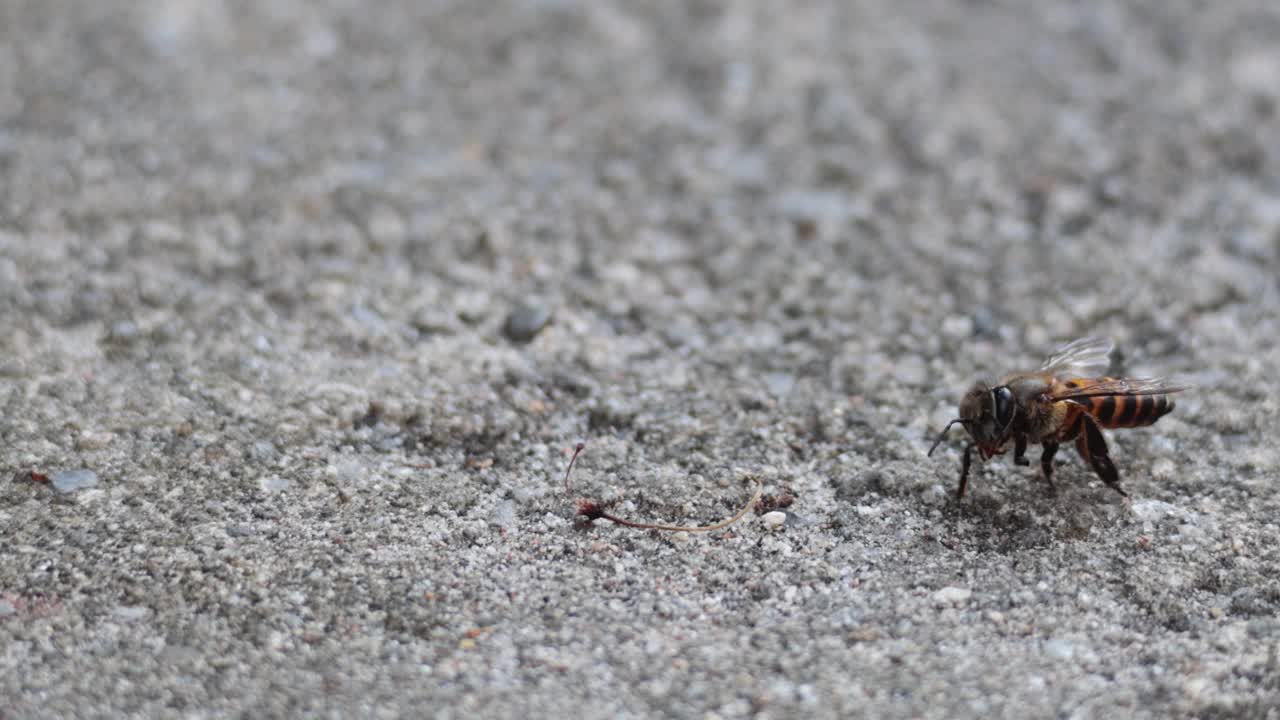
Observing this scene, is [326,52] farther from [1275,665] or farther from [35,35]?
[1275,665]

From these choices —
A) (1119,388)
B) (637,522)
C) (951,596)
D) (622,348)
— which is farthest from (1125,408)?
(622,348)

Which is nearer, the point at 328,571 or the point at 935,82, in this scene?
the point at 328,571

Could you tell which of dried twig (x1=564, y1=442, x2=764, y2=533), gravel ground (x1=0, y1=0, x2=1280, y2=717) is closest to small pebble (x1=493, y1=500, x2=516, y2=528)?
→ gravel ground (x1=0, y1=0, x2=1280, y2=717)

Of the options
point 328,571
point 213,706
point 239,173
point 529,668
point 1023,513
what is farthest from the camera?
point 239,173

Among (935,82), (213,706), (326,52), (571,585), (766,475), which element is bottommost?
(213,706)

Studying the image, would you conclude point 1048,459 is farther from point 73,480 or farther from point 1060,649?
point 73,480

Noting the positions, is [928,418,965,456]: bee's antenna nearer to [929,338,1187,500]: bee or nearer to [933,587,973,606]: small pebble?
[929,338,1187,500]: bee

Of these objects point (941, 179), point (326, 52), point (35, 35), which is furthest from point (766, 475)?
point (35, 35)

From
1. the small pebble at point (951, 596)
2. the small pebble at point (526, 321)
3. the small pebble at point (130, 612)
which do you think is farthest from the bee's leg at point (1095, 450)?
the small pebble at point (130, 612)
